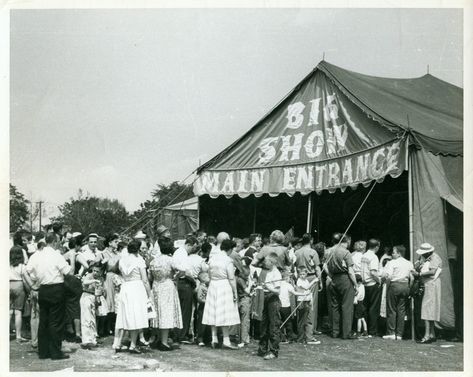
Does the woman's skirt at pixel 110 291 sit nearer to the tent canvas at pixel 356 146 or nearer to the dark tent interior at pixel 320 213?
the tent canvas at pixel 356 146

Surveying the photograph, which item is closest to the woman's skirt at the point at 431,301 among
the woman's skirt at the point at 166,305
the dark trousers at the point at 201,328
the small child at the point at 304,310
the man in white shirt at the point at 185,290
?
the small child at the point at 304,310

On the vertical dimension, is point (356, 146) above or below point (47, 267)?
above

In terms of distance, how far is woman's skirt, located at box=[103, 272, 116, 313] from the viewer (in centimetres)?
1054

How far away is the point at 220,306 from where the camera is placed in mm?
9438

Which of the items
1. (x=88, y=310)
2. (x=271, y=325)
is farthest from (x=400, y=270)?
(x=88, y=310)

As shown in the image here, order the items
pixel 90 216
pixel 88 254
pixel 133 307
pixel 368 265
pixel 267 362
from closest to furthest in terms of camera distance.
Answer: pixel 267 362, pixel 133 307, pixel 88 254, pixel 368 265, pixel 90 216

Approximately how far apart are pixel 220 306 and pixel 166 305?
2.59 feet

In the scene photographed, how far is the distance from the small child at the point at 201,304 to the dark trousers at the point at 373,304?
9.32 feet

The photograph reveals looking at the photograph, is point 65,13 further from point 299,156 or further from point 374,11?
point 299,156

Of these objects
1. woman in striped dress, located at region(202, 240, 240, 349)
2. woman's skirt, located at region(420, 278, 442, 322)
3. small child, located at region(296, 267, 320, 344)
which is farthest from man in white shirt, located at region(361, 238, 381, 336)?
woman in striped dress, located at region(202, 240, 240, 349)

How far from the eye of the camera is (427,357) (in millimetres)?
8742

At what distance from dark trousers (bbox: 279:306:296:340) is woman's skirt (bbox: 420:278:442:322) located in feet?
6.68

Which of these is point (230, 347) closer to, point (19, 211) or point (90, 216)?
point (19, 211)
